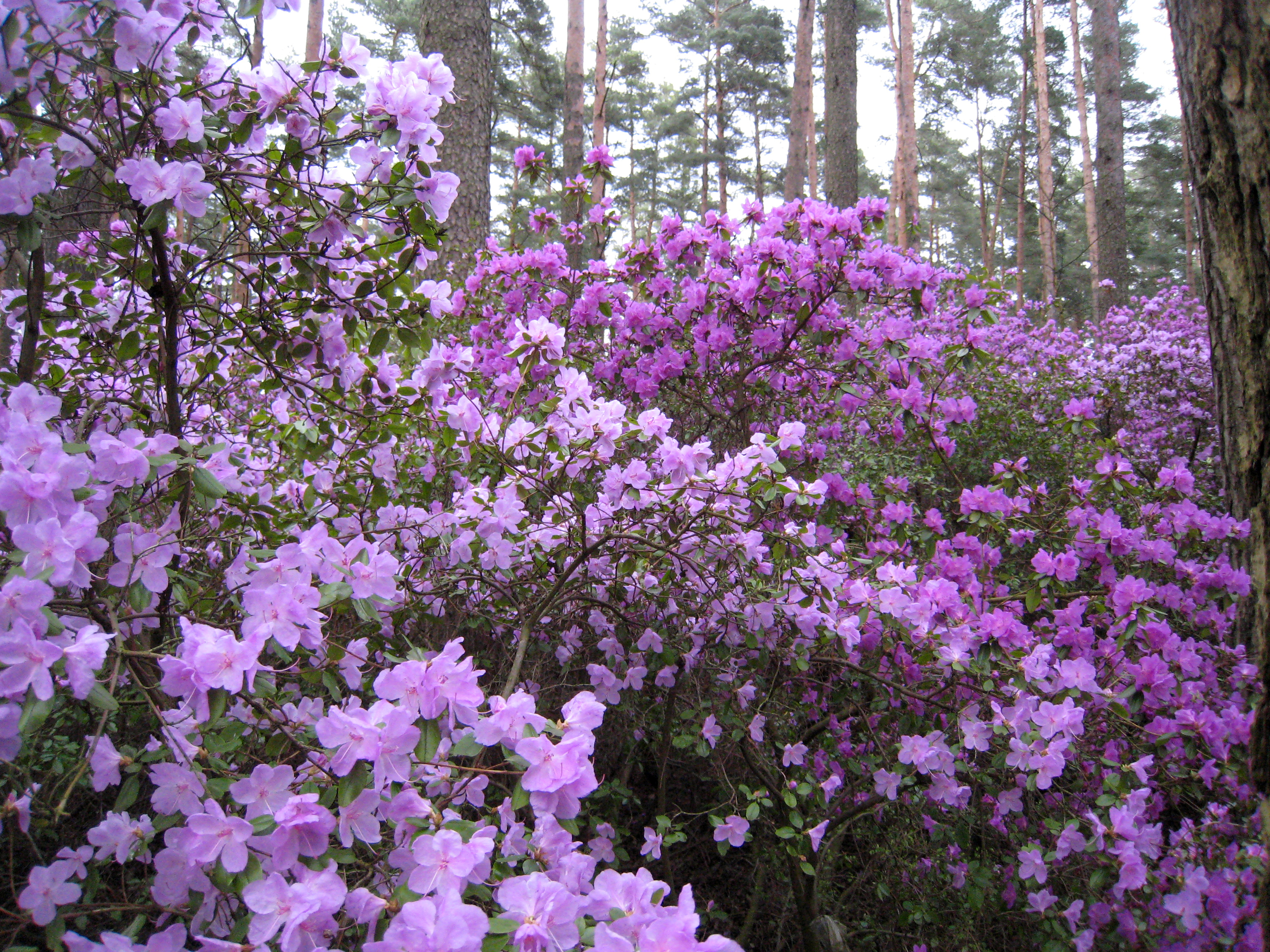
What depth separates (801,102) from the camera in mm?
11492

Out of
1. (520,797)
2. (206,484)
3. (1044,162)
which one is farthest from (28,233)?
(1044,162)

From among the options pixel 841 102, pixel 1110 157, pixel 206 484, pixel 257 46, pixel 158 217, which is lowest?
pixel 206 484

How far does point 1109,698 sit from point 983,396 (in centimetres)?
327

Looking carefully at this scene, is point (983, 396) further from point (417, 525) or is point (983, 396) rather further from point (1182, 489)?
point (417, 525)

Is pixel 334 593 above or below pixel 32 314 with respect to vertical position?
below

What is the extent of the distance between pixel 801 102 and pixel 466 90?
7.86 m

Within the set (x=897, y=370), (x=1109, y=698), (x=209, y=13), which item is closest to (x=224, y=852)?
(x=209, y=13)

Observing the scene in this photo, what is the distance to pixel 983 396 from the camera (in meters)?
4.75

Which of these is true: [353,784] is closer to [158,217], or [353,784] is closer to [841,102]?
[158,217]

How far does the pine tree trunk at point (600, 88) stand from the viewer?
897 centimetres

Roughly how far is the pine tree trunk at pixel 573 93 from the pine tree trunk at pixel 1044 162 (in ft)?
26.3

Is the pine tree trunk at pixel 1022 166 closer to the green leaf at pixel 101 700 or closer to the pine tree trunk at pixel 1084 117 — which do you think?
the pine tree trunk at pixel 1084 117

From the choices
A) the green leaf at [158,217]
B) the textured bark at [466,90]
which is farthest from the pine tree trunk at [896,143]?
the green leaf at [158,217]

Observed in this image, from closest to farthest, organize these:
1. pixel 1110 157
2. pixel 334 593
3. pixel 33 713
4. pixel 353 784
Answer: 1. pixel 33 713
2. pixel 353 784
3. pixel 334 593
4. pixel 1110 157
